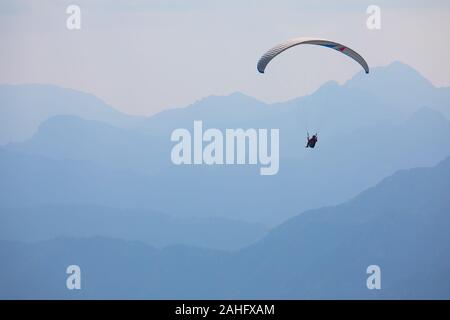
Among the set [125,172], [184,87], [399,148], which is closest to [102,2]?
[184,87]

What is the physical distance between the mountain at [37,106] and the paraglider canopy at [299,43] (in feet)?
3.45

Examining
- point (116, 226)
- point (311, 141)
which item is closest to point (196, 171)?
point (116, 226)

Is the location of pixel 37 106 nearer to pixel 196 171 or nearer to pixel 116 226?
pixel 116 226

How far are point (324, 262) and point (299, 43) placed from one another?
56.9 inches

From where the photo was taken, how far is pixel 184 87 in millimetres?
4418

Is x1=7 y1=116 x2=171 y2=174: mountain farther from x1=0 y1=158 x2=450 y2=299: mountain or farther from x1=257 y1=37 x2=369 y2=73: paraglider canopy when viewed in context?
x1=257 y1=37 x2=369 y2=73: paraglider canopy

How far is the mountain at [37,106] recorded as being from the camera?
4398mm

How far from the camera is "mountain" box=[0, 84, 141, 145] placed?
4.40 m

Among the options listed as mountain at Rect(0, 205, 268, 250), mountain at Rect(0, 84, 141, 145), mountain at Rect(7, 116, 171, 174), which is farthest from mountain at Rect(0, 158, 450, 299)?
mountain at Rect(0, 84, 141, 145)

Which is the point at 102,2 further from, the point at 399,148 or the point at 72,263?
the point at 399,148

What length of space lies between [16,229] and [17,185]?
0.29 meters

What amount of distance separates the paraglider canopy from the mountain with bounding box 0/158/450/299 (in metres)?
0.82

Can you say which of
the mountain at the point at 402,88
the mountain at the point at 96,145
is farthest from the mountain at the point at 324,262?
the mountain at the point at 96,145

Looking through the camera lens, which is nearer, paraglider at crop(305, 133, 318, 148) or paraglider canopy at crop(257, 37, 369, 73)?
paraglider canopy at crop(257, 37, 369, 73)
